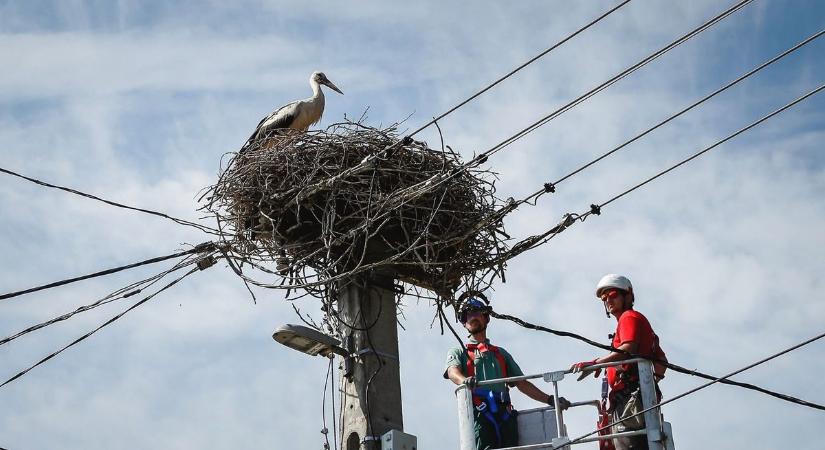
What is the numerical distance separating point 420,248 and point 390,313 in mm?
702

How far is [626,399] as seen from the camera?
273 inches

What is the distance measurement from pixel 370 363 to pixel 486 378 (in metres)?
0.73

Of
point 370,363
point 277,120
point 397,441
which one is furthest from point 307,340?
point 277,120

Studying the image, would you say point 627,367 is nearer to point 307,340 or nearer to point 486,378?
point 486,378

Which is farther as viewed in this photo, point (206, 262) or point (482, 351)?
point (206, 262)

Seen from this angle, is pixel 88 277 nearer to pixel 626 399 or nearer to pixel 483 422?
pixel 483 422

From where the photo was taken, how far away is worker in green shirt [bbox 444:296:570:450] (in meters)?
7.34

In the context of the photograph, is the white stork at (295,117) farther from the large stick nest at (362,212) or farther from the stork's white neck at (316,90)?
the large stick nest at (362,212)

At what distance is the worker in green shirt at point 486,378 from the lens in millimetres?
7336

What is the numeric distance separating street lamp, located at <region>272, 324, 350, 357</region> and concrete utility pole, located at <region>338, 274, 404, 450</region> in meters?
0.15

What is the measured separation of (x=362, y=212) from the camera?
8438 millimetres

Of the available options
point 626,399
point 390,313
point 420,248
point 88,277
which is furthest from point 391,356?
point 88,277

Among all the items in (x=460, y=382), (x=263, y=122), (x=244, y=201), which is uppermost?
(x=263, y=122)

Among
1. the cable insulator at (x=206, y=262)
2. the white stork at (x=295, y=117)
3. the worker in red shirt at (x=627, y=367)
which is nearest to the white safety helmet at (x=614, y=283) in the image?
the worker in red shirt at (x=627, y=367)
